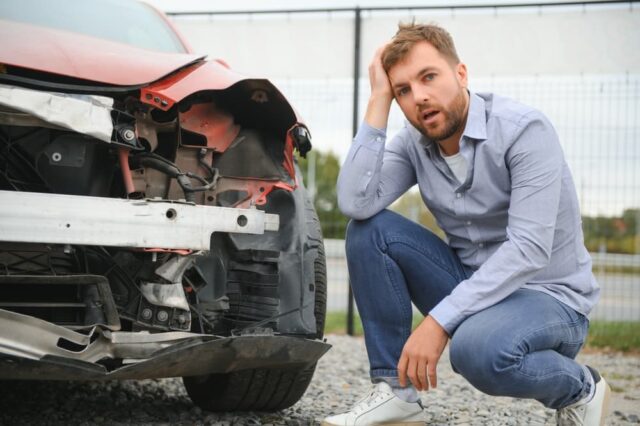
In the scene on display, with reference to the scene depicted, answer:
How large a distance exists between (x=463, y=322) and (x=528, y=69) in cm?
399

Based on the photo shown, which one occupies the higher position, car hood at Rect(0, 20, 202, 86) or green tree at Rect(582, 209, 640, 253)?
car hood at Rect(0, 20, 202, 86)

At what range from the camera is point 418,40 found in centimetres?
266

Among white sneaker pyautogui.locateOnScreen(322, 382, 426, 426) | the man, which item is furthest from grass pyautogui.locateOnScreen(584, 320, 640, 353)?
white sneaker pyautogui.locateOnScreen(322, 382, 426, 426)

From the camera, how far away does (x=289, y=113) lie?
9.12 feet

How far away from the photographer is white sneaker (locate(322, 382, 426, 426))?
271 centimetres

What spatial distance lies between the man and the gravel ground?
702 millimetres

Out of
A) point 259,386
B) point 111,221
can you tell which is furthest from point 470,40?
point 111,221

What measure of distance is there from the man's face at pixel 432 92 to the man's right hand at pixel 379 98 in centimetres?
13

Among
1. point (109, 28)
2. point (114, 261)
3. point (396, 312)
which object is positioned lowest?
point (396, 312)

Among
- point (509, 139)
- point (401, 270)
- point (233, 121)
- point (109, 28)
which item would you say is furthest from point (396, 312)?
point (109, 28)

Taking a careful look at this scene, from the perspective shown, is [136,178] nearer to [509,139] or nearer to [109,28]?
[109,28]

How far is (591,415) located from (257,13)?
461 centimetres

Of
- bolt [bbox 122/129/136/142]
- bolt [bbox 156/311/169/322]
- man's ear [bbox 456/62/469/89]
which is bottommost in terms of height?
bolt [bbox 156/311/169/322]

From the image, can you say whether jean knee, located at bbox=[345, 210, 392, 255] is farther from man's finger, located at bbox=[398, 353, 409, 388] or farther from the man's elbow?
man's finger, located at bbox=[398, 353, 409, 388]
